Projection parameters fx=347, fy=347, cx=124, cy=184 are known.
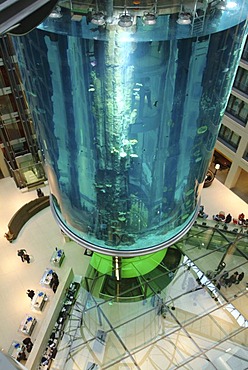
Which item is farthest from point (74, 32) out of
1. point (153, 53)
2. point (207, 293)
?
point (207, 293)

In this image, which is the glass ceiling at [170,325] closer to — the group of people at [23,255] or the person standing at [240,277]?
the person standing at [240,277]

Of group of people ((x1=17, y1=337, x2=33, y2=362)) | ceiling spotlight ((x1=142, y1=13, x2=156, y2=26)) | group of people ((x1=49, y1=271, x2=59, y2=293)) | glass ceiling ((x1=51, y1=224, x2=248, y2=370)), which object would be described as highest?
ceiling spotlight ((x1=142, y1=13, x2=156, y2=26))

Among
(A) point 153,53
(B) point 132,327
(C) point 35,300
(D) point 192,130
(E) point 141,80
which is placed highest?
(A) point 153,53

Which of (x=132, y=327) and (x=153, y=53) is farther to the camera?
(x=132, y=327)

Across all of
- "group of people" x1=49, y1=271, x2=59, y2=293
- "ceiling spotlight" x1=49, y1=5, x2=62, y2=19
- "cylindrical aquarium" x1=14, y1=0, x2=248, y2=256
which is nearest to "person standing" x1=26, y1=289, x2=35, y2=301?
"group of people" x1=49, y1=271, x2=59, y2=293

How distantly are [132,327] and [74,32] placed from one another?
27.0ft

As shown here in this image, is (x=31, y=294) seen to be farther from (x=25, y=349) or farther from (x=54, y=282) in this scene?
(x=25, y=349)

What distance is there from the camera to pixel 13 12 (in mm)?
1982

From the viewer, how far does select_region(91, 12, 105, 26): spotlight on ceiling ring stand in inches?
147

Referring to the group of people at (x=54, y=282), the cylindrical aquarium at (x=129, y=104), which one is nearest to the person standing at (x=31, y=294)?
the group of people at (x=54, y=282)

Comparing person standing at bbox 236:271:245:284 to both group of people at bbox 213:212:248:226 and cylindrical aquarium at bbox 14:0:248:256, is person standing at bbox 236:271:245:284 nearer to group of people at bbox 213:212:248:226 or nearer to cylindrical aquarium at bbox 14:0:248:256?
group of people at bbox 213:212:248:226

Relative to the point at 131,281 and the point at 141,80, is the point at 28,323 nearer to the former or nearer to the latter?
the point at 131,281

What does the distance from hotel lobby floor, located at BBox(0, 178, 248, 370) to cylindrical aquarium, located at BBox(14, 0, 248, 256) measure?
5.51 meters

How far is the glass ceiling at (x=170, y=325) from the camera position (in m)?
9.27
